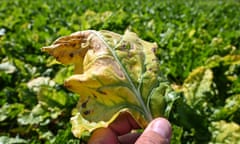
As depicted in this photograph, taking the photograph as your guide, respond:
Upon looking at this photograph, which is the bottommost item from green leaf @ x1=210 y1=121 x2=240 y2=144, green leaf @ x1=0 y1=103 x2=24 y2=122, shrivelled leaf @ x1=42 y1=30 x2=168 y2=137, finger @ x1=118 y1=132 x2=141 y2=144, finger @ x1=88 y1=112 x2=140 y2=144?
green leaf @ x1=210 y1=121 x2=240 y2=144

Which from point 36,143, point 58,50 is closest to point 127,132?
point 58,50

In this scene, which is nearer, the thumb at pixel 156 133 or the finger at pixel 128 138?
the thumb at pixel 156 133

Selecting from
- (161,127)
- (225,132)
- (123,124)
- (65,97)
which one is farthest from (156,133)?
(65,97)

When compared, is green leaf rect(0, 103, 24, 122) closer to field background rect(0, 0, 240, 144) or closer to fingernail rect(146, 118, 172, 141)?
field background rect(0, 0, 240, 144)

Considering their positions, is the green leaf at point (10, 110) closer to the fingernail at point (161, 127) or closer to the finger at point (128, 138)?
the finger at point (128, 138)

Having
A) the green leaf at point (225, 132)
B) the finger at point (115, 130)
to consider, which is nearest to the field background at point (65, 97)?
the green leaf at point (225, 132)

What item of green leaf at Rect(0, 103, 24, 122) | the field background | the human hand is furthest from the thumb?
green leaf at Rect(0, 103, 24, 122)

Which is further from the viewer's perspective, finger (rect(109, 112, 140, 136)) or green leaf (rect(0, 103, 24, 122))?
green leaf (rect(0, 103, 24, 122))
